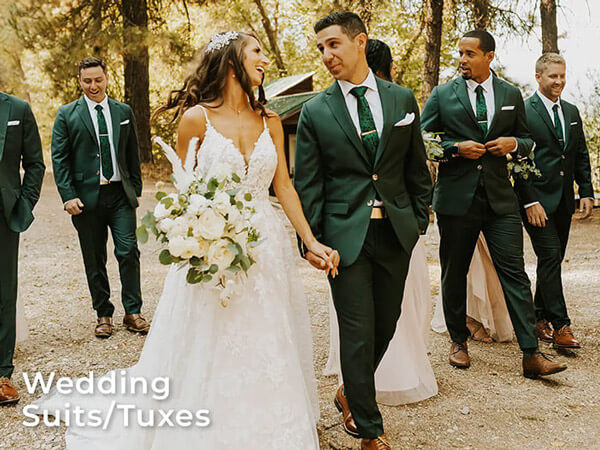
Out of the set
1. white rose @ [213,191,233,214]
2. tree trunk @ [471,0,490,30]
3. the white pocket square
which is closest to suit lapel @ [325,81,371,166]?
the white pocket square

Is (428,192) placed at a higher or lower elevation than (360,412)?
higher

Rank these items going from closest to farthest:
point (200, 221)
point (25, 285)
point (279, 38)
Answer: point (200, 221)
point (25, 285)
point (279, 38)

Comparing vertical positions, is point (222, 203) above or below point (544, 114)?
below

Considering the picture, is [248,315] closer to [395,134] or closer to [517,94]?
[395,134]

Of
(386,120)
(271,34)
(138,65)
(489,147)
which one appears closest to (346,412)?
(386,120)

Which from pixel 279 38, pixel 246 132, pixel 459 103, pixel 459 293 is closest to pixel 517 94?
pixel 459 103

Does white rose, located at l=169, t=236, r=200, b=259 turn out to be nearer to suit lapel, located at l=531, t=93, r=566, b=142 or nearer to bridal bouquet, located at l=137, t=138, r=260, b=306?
bridal bouquet, located at l=137, t=138, r=260, b=306

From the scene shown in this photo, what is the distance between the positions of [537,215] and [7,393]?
14.2 feet

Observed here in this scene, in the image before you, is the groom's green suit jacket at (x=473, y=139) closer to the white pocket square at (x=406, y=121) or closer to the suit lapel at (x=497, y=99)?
the suit lapel at (x=497, y=99)

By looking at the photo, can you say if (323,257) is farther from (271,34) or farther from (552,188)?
(271,34)

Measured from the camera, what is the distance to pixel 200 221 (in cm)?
304

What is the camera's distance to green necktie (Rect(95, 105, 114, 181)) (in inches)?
245

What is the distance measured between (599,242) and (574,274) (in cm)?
313

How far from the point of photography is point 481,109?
5031 mm
